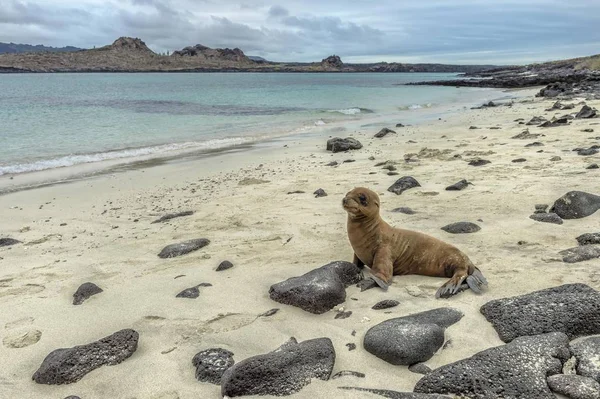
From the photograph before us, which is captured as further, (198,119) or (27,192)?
(198,119)

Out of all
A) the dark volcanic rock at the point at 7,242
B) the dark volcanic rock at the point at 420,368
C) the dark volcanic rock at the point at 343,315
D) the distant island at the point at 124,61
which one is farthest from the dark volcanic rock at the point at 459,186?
the distant island at the point at 124,61

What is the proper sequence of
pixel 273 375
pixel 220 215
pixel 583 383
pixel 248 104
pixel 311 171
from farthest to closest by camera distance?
pixel 248 104, pixel 311 171, pixel 220 215, pixel 273 375, pixel 583 383

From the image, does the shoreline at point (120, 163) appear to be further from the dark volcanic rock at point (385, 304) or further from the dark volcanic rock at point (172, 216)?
the dark volcanic rock at point (385, 304)

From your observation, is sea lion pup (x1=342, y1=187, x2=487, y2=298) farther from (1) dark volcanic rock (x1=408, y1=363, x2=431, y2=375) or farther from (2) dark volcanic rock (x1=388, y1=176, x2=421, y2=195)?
(2) dark volcanic rock (x1=388, y1=176, x2=421, y2=195)

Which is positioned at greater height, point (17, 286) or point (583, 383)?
point (583, 383)

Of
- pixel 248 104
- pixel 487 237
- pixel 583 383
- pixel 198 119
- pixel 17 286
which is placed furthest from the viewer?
pixel 248 104

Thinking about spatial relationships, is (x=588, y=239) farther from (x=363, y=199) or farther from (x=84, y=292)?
(x=84, y=292)

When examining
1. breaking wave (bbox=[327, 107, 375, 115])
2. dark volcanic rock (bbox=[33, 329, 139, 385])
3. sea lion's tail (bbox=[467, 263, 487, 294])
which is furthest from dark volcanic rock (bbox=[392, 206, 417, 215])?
breaking wave (bbox=[327, 107, 375, 115])

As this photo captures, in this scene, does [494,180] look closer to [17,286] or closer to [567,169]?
[567,169]

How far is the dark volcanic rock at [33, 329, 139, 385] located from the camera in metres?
3.22

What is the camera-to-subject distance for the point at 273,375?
9.55ft

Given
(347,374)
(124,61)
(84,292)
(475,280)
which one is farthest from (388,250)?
(124,61)

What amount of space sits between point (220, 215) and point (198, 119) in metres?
18.7

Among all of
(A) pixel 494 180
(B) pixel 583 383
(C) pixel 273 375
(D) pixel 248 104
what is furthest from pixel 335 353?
(D) pixel 248 104
